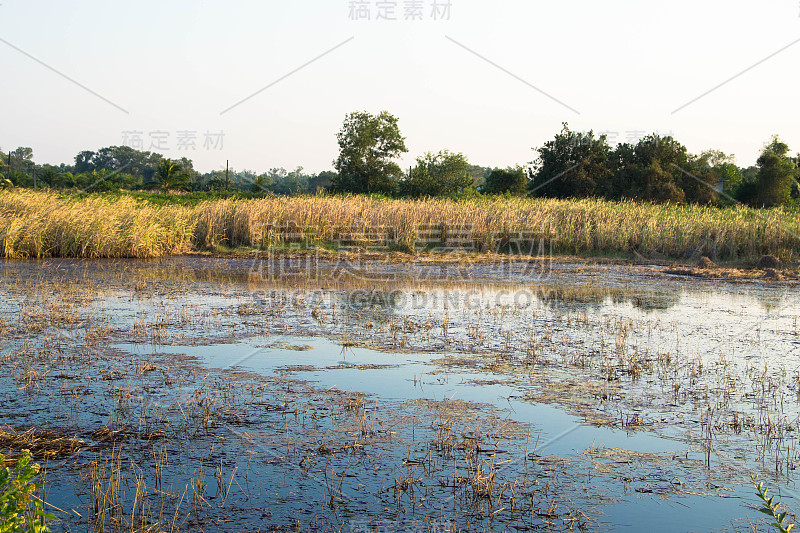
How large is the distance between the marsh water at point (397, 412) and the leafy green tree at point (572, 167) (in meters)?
32.7

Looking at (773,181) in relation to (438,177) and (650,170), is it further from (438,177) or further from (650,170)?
(438,177)

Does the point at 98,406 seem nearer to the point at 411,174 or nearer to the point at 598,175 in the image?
the point at 598,175

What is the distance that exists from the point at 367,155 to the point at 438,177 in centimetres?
631

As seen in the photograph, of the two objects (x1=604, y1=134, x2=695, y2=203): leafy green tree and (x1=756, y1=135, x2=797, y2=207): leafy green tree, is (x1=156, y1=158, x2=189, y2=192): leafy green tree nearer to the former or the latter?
(x1=604, y1=134, x2=695, y2=203): leafy green tree

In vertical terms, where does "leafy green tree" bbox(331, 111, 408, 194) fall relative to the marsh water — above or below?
above

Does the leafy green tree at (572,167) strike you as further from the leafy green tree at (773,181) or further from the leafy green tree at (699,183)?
the leafy green tree at (773,181)

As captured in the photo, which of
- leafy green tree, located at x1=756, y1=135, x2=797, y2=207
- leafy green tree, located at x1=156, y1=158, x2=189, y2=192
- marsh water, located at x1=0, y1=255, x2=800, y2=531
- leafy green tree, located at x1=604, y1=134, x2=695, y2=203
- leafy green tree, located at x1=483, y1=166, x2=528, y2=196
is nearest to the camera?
marsh water, located at x1=0, y1=255, x2=800, y2=531

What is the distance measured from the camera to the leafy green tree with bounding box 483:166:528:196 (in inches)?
1912

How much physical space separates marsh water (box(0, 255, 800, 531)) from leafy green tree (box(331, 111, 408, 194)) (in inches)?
1785

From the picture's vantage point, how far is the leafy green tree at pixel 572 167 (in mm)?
44031

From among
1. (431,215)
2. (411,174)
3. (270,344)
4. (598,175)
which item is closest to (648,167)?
(598,175)

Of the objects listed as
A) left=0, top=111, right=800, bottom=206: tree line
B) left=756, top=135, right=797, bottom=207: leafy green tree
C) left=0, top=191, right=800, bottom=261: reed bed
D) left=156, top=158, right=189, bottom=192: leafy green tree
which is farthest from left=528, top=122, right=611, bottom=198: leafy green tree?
left=156, top=158, right=189, bottom=192: leafy green tree

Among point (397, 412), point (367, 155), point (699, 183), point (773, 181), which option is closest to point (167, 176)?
point (367, 155)

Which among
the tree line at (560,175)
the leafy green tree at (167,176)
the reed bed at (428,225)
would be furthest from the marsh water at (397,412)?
the leafy green tree at (167,176)
